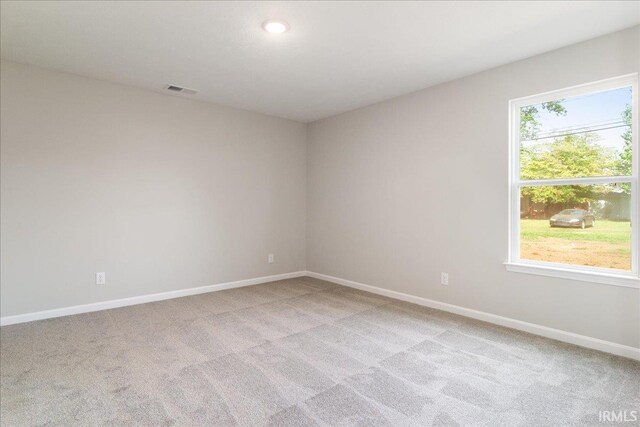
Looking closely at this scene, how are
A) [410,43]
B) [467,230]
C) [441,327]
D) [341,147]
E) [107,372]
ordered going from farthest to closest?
[341,147] → [467,230] → [441,327] → [410,43] → [107,372]

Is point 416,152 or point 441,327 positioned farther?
point 416,152

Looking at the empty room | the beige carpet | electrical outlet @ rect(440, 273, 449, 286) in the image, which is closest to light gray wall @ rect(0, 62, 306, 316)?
the empty room

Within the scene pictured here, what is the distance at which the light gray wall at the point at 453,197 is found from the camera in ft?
8.75

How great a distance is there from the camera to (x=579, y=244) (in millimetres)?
2809

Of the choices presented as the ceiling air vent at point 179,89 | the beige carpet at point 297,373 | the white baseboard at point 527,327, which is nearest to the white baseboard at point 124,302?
the beige carpet at point 297,373

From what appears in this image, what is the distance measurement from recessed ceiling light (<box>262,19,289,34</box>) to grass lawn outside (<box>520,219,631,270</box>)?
2.75 meters

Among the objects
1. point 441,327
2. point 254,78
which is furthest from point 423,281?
point 254,78

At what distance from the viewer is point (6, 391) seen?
202 cm

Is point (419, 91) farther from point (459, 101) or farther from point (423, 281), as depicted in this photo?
point (423, 281)

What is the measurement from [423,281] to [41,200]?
4.16m

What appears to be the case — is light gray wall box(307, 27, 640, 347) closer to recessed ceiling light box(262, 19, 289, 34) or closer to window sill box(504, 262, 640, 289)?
window sill box(504, 262, 640, 289)

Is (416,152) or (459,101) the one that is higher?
(459,101)

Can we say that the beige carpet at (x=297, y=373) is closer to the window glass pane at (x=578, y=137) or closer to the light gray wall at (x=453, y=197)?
the light gray wall at (x=453, y=197)

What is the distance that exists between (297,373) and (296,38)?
8.49 feet
